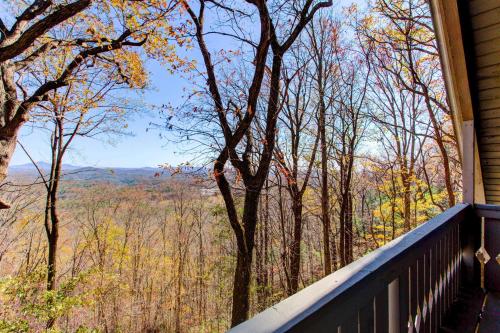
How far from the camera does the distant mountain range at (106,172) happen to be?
5023 mm

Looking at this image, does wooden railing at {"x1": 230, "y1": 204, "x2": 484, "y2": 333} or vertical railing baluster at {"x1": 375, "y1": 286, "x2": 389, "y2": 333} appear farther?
vertical railing baluster at {"x1": 375, "y1": 286, "x2": 389, "y2": 333}

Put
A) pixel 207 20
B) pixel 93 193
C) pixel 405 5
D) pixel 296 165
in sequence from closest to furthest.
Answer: pixel 207 20 → pixel 405 5 → pixel 296 165 → pixel 93 193

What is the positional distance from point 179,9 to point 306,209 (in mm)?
7615

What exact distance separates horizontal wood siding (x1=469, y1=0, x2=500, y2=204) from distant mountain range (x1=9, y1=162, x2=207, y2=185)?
3965 millimetres

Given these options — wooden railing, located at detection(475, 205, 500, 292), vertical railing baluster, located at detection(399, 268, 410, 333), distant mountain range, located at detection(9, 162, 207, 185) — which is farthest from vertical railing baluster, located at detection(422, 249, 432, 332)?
distant mountain range, located at detection(9, 162, 207, 185)

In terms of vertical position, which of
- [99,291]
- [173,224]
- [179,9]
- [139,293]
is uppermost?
[179,9]

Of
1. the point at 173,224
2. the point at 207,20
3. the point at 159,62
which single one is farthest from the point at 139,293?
the point at 207,20

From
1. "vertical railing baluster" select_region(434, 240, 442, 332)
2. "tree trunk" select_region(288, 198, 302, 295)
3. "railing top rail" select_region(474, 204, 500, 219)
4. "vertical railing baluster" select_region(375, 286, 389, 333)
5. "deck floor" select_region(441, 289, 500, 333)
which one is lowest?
"tree trunk" select_region(288, 198, 302, 295)

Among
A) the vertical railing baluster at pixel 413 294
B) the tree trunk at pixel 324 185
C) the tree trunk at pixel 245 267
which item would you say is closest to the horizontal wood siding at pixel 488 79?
the vertical railing baluster at pixel 413 294

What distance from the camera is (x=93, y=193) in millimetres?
11859

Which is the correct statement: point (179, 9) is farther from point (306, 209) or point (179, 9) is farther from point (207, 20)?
point (306, 209)

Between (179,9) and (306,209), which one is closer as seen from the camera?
(179,9)

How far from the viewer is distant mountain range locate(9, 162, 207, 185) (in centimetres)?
502

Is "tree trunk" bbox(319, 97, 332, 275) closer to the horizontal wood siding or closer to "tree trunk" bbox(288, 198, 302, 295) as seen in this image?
"tree trunk" bbox(288, 198, 302, 295)
